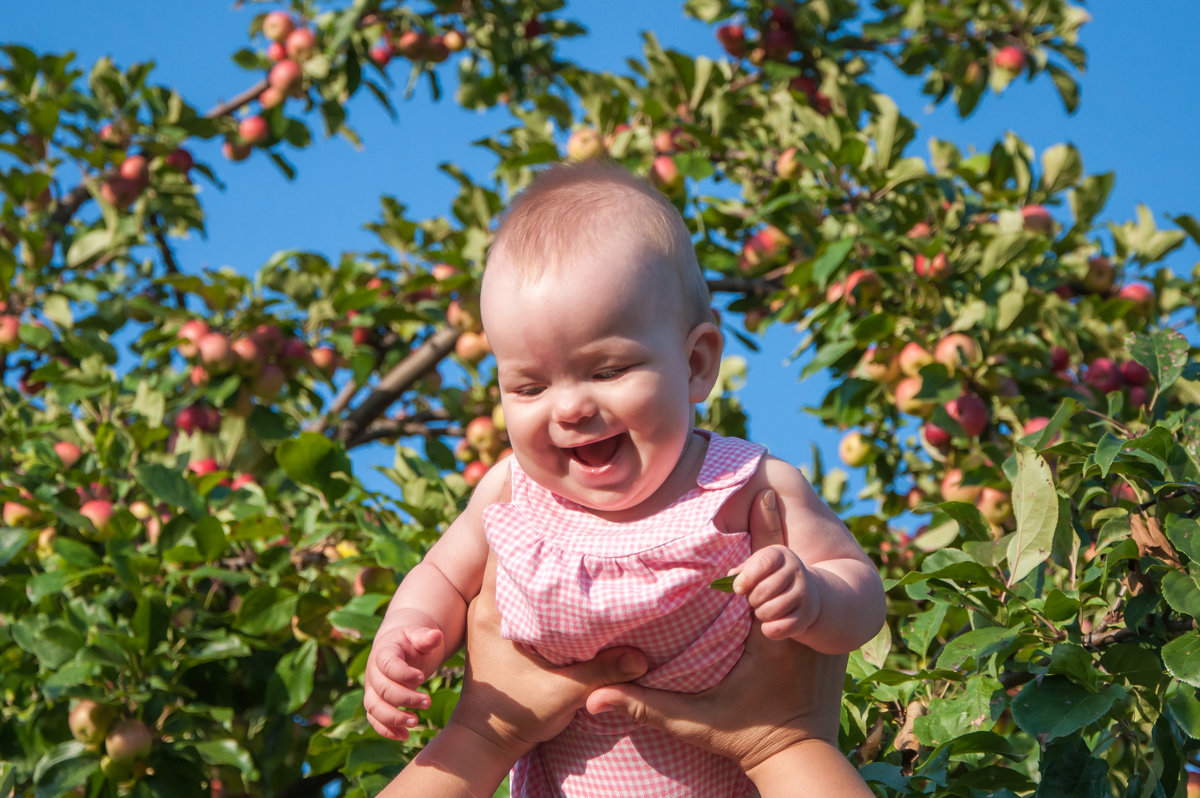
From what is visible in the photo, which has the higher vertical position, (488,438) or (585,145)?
(585,145)

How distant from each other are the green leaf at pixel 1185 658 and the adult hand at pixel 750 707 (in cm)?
33

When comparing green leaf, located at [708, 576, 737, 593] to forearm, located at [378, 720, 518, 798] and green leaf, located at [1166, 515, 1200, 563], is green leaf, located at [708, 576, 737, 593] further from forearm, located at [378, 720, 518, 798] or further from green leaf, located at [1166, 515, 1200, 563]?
green leaf, located at [1166, 515, 1200, 563]

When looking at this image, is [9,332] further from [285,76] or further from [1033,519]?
[1033,519]

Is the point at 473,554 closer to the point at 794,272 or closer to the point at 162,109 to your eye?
the point at 794,272

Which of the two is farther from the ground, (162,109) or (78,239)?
(162,109)

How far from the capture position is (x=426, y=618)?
1.05 meters

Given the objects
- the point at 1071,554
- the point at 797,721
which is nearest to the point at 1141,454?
the point at 1071,554

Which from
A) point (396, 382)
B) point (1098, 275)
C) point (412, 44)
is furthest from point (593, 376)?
point (412, 44)

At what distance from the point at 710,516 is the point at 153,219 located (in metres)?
3.18

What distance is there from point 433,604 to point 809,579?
0.37m

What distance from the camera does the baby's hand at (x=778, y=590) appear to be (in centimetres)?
84

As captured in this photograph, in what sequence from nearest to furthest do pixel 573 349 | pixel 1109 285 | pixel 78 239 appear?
pixel 573 349 < pixel 1109 285 < pixel 78 239

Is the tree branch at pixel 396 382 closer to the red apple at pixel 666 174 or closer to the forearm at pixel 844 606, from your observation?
the red apple at pixel 666 174

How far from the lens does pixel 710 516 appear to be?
974 mm
